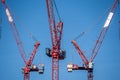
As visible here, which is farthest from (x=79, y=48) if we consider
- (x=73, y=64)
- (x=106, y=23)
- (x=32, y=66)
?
(x=32, y=66)

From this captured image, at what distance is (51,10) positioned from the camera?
8919 centimetres

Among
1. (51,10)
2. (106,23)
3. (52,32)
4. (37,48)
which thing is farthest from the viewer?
(37,48)

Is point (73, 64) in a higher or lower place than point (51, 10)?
lower

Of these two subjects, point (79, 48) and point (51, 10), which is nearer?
point (51, 10)

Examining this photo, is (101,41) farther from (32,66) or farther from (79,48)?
(32,66)

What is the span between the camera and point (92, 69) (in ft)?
338

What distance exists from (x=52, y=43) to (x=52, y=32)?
4339 millimetres

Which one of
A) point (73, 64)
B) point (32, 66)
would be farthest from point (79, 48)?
point (32, 66)

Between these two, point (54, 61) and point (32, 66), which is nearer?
point (54, 61)

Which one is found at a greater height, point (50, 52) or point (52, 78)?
point (50, 52)

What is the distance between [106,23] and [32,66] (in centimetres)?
3319

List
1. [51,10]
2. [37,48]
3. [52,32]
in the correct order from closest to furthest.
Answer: [51,10], [52,32], [37,48]

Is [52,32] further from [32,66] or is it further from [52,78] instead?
[32,66]

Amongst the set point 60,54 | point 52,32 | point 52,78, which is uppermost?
point 52,32
